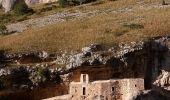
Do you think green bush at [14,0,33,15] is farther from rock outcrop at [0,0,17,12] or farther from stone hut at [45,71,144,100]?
stone hut at [45,71,144,100]

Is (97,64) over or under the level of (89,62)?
under

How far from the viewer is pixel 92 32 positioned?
74562 millimetres

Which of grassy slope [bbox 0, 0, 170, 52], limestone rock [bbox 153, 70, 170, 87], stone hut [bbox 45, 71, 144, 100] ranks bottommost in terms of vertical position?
limestone rock [bbox 153, 70, 170, 87]

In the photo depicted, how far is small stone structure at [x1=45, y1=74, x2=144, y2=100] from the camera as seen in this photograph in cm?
6044

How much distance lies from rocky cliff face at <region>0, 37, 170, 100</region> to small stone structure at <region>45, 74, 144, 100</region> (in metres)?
1.50

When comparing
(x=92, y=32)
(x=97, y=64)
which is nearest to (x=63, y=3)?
(x=92, y=32)

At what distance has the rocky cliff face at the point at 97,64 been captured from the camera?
63.2 metres

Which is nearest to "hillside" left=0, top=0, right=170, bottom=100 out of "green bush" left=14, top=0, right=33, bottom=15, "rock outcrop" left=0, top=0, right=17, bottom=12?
"green bush" left=14, top=0, right=33, bottom=15

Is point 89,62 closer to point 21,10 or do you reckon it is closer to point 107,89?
point 107,89

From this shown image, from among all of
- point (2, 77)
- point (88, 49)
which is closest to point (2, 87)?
point (2, 77)

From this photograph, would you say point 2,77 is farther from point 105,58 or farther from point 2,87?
point 105,58

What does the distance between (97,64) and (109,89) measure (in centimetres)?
443

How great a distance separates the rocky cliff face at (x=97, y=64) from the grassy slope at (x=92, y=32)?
5.37 feet

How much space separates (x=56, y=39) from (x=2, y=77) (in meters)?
11.6
